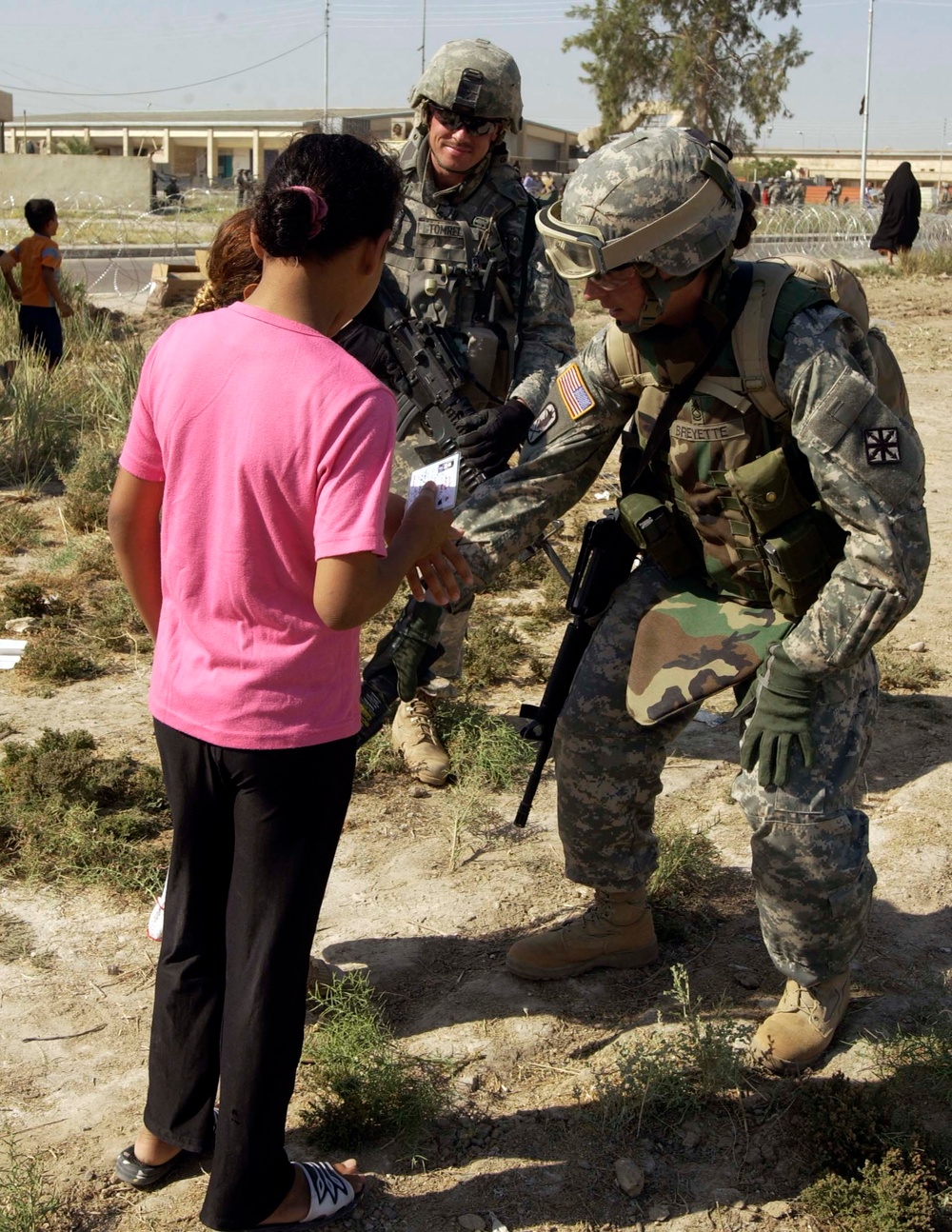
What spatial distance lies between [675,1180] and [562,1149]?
0.24 metres

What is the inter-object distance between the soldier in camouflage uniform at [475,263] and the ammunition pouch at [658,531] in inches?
39.5

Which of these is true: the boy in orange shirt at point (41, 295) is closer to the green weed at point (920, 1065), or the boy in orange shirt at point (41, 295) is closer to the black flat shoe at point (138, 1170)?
the black flat shoe at point (138, 1170)

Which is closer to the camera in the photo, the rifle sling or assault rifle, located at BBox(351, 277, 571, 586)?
the rifle sling

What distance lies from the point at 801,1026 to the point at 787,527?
3.75 ft

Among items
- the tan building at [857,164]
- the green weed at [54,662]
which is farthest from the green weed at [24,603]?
the tan building at [857,164]

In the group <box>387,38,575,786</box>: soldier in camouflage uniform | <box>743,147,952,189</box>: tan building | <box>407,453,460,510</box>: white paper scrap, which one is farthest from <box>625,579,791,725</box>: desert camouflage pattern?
<box>743,147,952,189</box>: tan building

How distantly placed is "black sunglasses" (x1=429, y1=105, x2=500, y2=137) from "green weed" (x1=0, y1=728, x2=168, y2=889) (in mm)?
2286

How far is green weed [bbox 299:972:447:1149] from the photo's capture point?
2617 mm

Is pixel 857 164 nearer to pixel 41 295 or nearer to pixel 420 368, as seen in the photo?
pixel 41 295

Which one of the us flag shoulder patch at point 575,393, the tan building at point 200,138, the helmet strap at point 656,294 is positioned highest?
the tan building at point 200,138

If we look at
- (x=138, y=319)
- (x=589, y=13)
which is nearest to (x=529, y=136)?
(x=589, y=13)

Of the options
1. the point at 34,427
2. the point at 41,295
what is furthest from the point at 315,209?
the point at 41,295

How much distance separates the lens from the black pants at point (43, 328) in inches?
371

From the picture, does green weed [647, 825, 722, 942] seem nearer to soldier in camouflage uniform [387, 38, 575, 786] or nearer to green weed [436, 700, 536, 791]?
green weed [436, 700, 536, 791]
